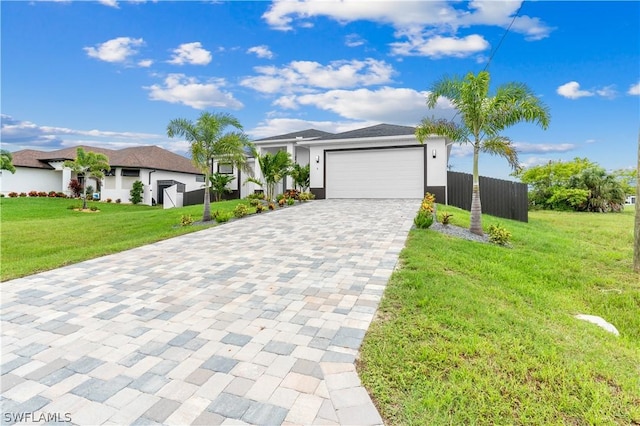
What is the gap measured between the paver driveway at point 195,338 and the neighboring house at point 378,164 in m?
9.91

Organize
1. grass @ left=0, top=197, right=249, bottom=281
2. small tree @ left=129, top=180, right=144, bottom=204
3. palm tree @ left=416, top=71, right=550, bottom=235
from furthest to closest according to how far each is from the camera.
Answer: small tree @ left=129, top=180, right=144, bottom=204 < palm tree @ left=416, top=71, right=550, bottom=235 < grass @ left=0, top=197, right=249, bottom=281

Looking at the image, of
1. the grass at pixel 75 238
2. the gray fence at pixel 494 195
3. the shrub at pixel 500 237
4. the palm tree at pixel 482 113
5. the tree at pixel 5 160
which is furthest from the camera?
the tree at pixel 5 160

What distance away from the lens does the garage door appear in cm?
1562

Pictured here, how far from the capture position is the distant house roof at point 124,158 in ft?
82.7

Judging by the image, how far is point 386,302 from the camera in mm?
3947

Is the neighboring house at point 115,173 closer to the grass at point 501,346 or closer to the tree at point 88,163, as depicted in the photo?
the tree at point 88,163

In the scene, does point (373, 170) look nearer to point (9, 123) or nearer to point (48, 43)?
point (48, 43)

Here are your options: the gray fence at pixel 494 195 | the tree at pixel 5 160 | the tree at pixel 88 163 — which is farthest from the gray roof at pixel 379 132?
the tree at pixel 5 160

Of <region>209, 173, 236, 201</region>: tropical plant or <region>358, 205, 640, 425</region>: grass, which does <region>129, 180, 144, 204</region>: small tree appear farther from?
<region>358, 205, 640, 425</region>: grass

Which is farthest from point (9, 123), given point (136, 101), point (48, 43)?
point (48, 43)

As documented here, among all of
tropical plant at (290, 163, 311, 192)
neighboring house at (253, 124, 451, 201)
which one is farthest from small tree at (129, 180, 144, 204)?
neighboring house at (253, 124, 451, 201)

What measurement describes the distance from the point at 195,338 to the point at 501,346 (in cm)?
288

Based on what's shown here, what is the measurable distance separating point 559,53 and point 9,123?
108ft

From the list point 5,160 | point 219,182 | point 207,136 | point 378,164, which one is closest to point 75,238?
point 207,136
